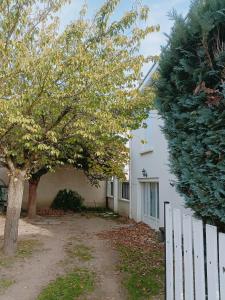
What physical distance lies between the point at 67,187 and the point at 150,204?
919cm

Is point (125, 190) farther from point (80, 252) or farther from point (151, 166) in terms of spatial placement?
point (80, 252)

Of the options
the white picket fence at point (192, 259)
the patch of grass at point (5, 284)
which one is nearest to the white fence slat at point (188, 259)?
the white picket fence at point (192, 259)

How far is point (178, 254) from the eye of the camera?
12.6ft

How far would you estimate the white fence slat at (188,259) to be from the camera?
3.46 m

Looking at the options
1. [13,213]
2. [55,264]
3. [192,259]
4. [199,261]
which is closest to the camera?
[199,261]

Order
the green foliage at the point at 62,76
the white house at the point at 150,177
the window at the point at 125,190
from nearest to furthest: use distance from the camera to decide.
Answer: the green foliage at the point at 62,76 < the white house at the point at 150,177 < the window at the point at 125,190

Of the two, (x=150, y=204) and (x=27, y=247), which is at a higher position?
(x=150, y=204)

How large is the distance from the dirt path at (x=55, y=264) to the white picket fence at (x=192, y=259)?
2125 mm

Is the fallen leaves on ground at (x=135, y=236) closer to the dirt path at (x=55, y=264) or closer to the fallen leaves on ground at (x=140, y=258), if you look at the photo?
the fallen leaves on ground at (x=140, y=258)

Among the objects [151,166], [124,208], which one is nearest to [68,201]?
[124,208]

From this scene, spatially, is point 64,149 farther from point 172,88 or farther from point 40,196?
point 40,196

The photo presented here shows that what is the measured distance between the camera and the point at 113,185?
20.1 metres

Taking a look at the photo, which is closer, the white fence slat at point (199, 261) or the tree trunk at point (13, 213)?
the white fence slat at point (199, 261)

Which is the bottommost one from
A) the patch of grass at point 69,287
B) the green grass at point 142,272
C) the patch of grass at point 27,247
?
the patch of grass at point 69,287
